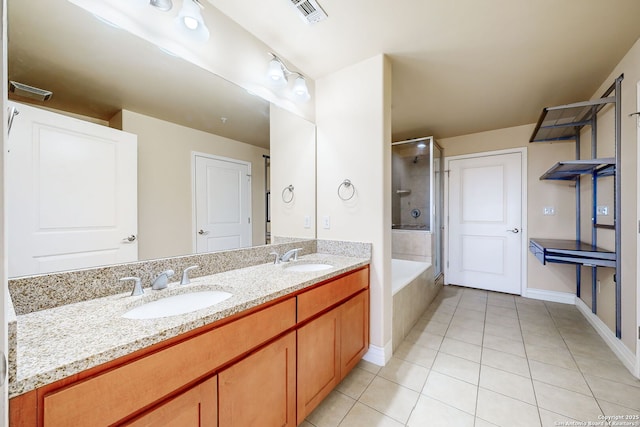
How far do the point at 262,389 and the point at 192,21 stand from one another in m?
1.80

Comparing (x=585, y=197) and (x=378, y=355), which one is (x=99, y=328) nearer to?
(x=378, y=355)

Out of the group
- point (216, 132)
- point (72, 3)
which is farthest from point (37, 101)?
→ point (216, 132)

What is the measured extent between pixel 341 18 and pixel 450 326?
279cm

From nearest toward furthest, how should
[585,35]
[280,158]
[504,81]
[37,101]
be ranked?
[37,101], [585,35], [280,158], [504,81]

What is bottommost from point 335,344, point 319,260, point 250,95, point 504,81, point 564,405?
point 564,405

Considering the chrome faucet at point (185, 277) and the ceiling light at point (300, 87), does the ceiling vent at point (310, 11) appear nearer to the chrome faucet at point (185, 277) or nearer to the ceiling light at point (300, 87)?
the ceiling light at point (300, 87)

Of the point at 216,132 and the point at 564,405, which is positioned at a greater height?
the point at 216,132

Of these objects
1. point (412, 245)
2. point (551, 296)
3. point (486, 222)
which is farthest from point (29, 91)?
point (551, 296)

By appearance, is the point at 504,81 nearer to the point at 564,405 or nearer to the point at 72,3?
the point at 564,405

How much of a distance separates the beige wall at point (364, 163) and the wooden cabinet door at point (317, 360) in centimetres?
54

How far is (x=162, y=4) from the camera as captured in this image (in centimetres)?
120

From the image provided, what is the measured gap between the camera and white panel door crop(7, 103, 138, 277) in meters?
0.92

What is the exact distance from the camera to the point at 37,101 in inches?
38.2

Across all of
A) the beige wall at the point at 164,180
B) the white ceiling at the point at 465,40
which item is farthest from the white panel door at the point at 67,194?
the white ceiling at the point at 465,40
